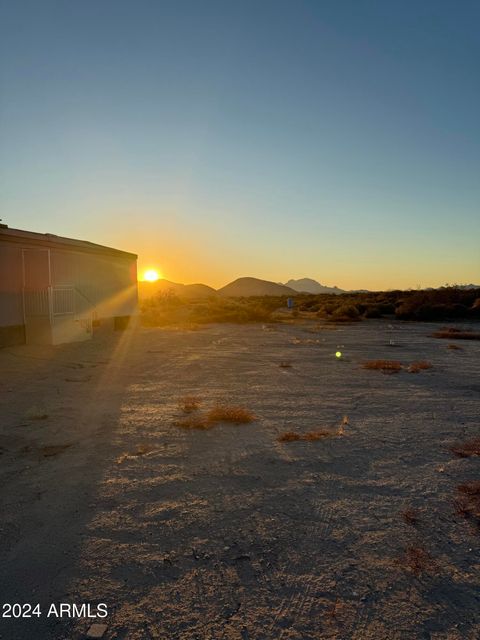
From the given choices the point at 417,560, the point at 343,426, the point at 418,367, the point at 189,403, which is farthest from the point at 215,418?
the point at 418,367

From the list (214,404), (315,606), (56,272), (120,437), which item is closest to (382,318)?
(56,272)

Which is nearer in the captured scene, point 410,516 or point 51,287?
point 410,516

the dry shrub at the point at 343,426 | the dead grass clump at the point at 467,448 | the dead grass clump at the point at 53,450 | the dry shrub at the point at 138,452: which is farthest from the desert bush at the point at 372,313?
the dead grass clump at the point at 53,450

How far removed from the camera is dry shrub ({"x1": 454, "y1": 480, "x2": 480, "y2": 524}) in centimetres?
412

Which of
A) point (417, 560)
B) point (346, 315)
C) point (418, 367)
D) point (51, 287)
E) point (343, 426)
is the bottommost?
point (417, 560)

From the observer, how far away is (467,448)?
18.9ft

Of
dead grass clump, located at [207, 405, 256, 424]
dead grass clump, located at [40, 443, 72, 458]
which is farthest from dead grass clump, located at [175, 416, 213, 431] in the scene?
dead grass clump, located at [40, 443, 72, 458]

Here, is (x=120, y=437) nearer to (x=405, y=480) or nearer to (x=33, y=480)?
(x=33, y=480)

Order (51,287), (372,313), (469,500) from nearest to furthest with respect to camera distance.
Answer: (469,500)
(51,287)
(372,313)

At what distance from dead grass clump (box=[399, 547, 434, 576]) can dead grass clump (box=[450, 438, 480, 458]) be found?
2404 millimetres

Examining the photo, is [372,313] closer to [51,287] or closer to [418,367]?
[418,367]

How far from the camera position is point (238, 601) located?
3.03m

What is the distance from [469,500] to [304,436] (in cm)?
235

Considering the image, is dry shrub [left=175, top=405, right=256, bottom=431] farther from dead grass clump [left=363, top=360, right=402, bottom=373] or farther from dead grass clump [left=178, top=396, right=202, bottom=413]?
dead grass clump [left=363, top=360, right=402, bottom=373]
